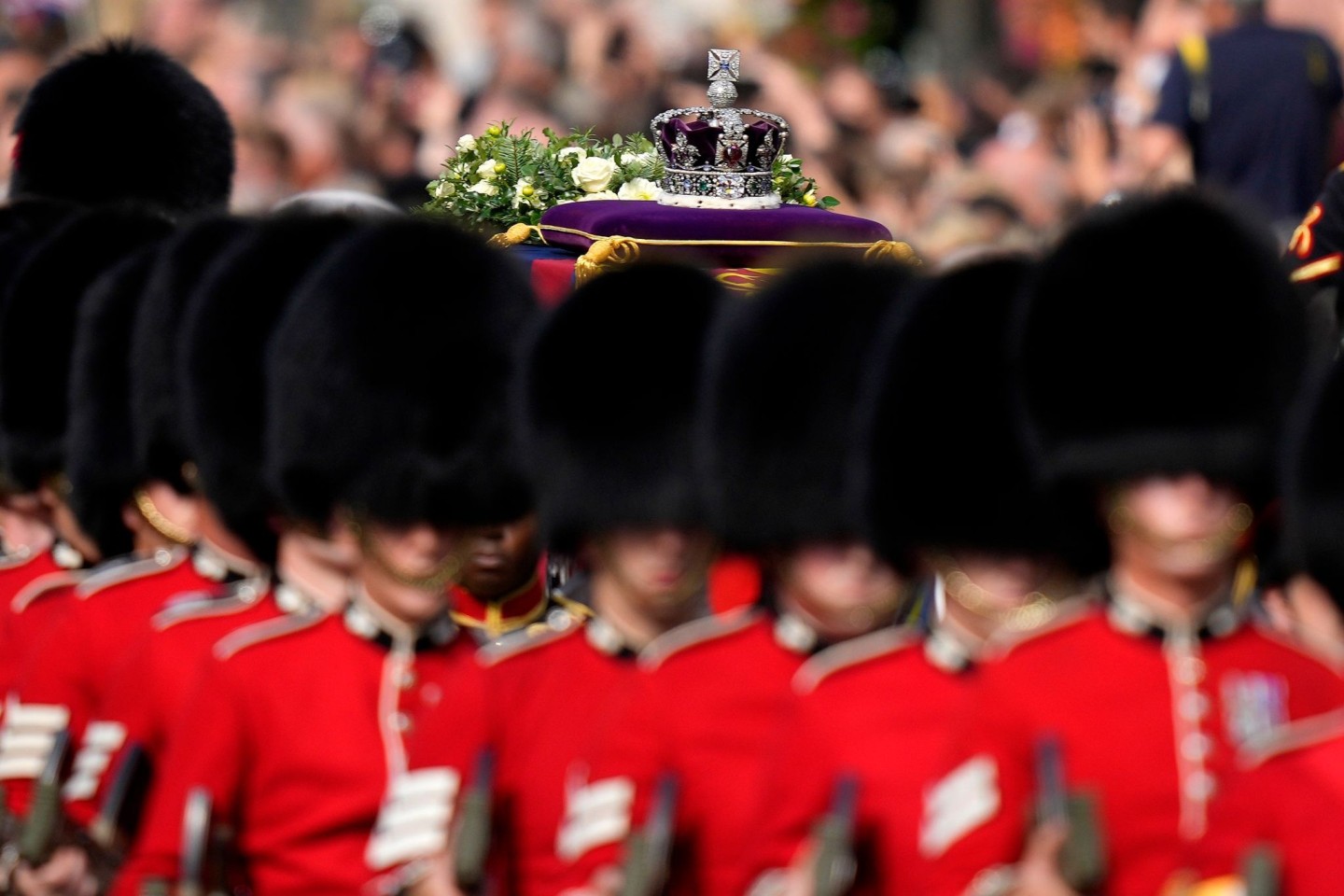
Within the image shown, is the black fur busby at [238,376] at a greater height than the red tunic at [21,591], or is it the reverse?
the black fur busby at [238,376]

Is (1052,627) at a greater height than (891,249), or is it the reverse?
(1052,627)

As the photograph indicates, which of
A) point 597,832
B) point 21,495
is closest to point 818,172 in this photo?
point 21,495

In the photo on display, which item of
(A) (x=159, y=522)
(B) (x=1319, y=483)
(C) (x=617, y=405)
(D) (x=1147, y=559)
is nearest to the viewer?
(B) (x=1319, y=483)

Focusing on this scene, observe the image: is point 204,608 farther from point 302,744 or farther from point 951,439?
point 951,439

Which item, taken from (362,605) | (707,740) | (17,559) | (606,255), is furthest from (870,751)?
(17,559)

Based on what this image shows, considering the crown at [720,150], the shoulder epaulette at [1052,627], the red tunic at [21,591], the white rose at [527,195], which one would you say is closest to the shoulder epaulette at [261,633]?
the red tunic at [21,591]

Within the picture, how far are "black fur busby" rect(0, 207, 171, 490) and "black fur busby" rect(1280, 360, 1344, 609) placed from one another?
235 centimetres

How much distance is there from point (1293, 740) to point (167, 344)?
2029mm

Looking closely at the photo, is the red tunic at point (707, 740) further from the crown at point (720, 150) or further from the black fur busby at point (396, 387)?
the crown at point (720, 150)

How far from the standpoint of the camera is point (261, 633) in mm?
3553

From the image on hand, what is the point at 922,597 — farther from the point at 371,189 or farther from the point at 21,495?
the point at 371,189

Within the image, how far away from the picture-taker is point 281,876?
3.53 meters

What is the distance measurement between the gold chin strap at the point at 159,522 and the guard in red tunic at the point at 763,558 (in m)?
1.16

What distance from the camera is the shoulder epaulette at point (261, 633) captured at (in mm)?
3527
